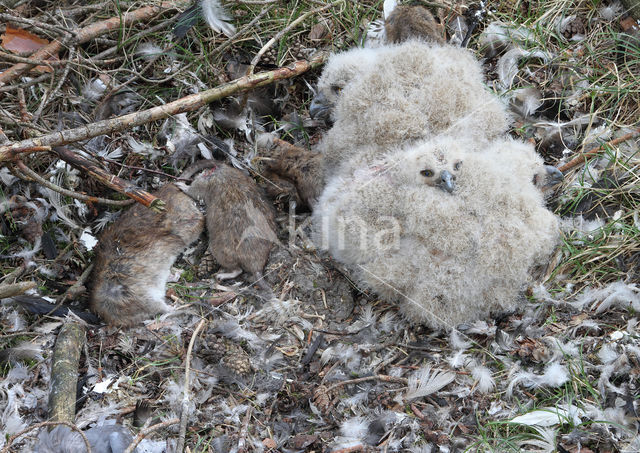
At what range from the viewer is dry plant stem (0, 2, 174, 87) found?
390cm

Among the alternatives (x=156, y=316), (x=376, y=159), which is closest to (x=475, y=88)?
(x=376, y=159)

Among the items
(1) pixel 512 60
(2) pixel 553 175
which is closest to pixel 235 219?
(2) pixel 553 175

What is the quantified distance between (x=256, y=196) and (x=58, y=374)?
167 centimetres

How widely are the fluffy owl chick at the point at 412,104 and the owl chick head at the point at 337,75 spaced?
5.7 inches

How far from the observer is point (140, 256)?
3795mm

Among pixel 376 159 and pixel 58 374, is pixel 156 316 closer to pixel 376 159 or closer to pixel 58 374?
pixel 58 374

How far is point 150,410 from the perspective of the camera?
10.5 ft

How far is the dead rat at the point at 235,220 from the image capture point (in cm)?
374

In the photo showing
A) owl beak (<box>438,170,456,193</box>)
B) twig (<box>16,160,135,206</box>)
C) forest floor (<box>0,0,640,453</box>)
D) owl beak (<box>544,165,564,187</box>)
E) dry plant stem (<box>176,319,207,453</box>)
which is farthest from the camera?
owl beak (<box>544,165,564,187</box>)

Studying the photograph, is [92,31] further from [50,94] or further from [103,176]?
[103,176]

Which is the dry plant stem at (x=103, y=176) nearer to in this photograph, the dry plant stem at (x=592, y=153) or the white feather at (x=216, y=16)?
the white feather at (x=216, y=16)

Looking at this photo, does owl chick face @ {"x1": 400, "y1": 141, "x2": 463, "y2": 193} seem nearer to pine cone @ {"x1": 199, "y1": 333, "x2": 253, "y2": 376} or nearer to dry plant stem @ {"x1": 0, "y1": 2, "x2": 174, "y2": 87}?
pine cone @ {"x1": 199, "y1": 333, "x2": 253, "y2": 376}

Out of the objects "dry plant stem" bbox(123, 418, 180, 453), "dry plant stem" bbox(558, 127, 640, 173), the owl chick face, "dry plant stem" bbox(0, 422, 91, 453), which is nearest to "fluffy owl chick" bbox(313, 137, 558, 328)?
the owl chick face

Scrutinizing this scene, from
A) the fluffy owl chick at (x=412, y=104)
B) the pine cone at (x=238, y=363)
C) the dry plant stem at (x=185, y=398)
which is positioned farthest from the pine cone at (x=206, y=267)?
the fluffy owl chick at (x=412, y=104)
